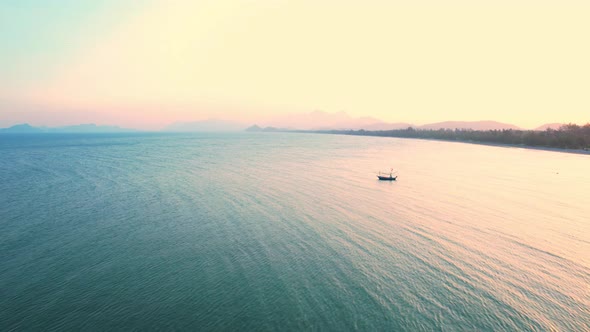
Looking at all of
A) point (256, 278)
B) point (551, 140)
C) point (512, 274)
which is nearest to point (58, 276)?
point (256, 278)

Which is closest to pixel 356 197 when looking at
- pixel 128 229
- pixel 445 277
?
pixel 445 277

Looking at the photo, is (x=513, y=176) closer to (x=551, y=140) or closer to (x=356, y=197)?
(x=356, y=197)

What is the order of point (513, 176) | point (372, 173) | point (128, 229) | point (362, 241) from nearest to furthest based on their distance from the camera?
1. point (362, 241)
2. point (128, 229)
3. point (513, 176)
4. point (372, 173)

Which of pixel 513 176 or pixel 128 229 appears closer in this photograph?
pixel 128 229

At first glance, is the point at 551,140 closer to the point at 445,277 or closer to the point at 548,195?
the point at 548,195

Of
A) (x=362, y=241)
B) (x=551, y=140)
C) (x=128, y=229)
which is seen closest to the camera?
(x=362, y=241)

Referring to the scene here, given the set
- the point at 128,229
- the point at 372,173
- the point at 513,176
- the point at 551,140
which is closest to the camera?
the point at 128,229
